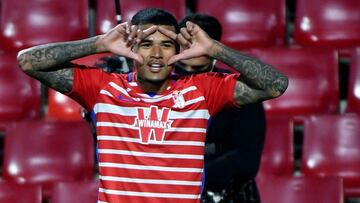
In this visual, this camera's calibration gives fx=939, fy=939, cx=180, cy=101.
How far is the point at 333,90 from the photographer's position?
148 inches

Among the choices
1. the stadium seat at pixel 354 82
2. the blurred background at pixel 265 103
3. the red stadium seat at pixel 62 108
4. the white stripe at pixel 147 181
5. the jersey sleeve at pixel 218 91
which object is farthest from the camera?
the red stadium seat at pixel 62 108

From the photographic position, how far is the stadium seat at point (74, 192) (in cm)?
325

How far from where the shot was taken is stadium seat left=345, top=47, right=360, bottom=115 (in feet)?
12.1

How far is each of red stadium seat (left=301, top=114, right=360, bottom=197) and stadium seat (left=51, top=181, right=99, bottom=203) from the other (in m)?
0.83

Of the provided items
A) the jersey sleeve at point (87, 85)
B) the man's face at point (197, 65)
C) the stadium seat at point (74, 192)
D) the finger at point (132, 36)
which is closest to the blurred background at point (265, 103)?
the stadium seat at point (74, 192)

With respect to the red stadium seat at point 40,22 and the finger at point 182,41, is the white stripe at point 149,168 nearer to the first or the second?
the finger at point 182,41

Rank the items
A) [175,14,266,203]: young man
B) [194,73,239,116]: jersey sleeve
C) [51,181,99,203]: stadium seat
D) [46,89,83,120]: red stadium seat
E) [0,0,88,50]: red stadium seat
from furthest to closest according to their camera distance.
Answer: [0,0,88,50]: red stadium seat < [46,89,83,120]: red stadium seat < [51,181,99,203]: stadium seat < [175,14,266,203]: young man < [194,73,239,116]: jersey sleeve

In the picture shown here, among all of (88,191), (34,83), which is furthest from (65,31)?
(88,191)

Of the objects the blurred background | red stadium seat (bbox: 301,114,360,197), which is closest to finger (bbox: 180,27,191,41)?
the blurred background

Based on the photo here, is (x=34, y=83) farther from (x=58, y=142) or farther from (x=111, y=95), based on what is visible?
(x=111, y=95)

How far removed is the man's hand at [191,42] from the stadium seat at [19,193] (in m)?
1.19

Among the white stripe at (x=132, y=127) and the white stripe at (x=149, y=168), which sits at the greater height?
the white stripe at (x=132, y=127)

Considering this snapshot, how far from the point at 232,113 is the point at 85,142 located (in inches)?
35.5

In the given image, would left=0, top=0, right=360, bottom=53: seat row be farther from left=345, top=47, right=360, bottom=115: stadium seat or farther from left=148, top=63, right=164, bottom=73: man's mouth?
left=148, top=63, right=164, bottom=73: man's mouth
